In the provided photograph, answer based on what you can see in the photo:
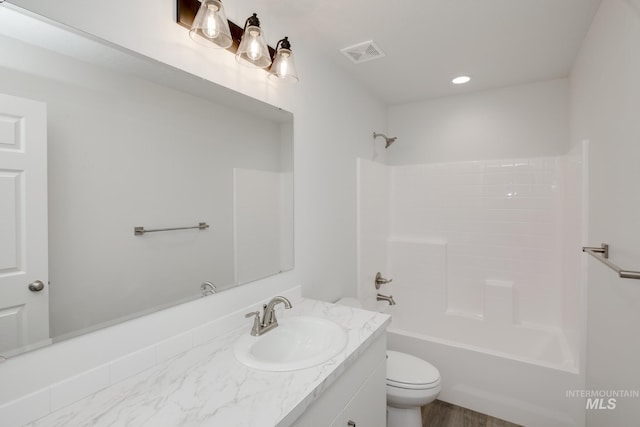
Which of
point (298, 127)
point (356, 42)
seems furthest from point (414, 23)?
point (298, 127)

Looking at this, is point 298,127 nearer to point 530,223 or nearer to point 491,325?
point 530,223

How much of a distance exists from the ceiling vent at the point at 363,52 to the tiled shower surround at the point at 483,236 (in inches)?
51.4

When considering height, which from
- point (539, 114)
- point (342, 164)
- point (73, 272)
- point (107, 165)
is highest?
point (539, 114)

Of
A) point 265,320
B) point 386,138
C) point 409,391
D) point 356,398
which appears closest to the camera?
point 356,398

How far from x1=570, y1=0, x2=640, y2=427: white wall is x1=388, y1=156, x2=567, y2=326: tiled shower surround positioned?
83 cm

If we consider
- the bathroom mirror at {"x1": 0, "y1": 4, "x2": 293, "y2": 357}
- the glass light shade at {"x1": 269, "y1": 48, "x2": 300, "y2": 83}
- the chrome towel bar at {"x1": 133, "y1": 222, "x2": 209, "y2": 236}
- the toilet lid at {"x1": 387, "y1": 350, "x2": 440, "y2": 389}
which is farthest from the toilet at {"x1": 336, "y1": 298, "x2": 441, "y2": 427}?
the glass light shade at {"x1": 269, "y1": 48, "x2": 300, "y2": 83}

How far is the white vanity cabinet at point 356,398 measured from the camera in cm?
96

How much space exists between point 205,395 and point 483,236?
8.74 feet

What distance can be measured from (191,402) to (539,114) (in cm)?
312

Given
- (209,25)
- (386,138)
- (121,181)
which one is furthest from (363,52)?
(121,181)

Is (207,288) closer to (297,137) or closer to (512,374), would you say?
(297,137)

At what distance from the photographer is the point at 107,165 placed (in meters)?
0.95

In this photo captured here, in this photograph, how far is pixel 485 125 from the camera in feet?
8.98

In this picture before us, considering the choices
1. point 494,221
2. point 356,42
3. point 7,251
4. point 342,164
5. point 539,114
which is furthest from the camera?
point 494,221
